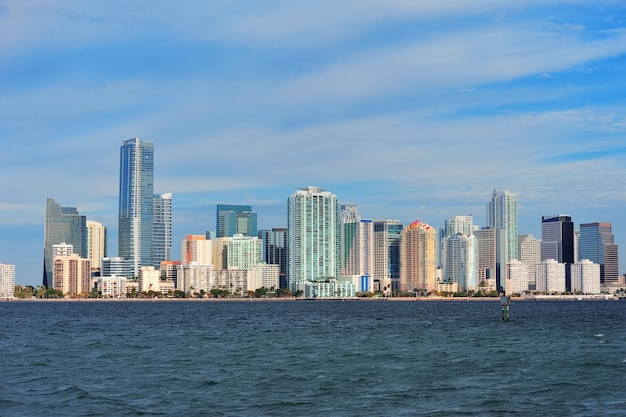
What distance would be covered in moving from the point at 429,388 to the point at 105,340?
175 feet

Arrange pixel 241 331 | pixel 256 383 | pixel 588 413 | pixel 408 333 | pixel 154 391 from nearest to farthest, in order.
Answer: pixel 588 413 → pixel 154 391 → pixel 256 383 → pixel 408 333 → pixel 241 331

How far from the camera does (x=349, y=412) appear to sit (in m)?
45.1

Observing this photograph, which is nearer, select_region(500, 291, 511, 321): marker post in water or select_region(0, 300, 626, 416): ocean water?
select_region(0, 300, 626, 416): ocean water

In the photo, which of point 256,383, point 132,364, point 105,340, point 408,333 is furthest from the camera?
point 408,333

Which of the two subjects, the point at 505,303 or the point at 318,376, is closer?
the point at 318,376

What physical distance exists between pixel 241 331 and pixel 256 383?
58602 millimetres

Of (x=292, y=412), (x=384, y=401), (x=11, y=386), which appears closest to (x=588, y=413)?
(x=384, y=401)

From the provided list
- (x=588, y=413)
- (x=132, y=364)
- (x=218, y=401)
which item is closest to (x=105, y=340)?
(x=132, y=364)

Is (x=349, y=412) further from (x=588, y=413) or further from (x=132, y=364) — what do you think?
(x=132, y=364)

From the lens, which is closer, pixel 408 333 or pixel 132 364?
pixel 132 364

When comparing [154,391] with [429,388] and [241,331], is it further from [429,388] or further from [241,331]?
[241,331]

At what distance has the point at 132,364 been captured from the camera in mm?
67938

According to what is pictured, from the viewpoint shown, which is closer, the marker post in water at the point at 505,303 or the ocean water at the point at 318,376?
the ocean water at the point at 318,376

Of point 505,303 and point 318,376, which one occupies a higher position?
point 505,303
